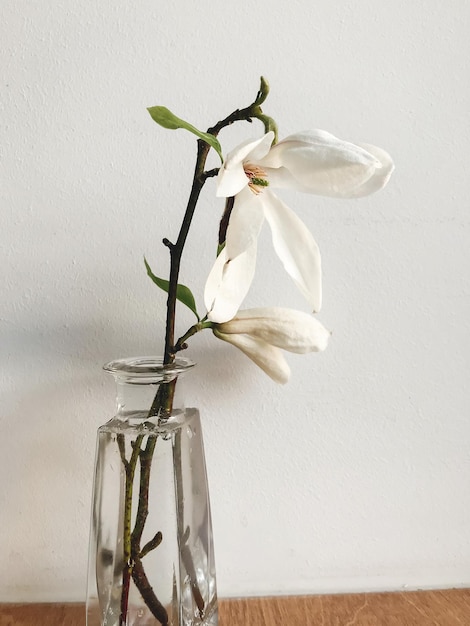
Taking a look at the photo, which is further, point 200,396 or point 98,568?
point 200,396

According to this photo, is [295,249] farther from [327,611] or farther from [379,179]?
[327,611]

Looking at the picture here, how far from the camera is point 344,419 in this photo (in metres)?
0.70

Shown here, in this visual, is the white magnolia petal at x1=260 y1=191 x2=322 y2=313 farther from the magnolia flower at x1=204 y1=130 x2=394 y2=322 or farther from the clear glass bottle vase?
the clear glass bottle vase

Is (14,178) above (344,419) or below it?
above

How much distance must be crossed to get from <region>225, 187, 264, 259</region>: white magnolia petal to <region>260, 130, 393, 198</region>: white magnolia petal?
0.04 m

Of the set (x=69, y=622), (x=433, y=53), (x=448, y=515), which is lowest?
(x=69, y=622)

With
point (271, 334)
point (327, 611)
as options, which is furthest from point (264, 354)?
point (327, 611)

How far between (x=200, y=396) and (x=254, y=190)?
0.89 feet

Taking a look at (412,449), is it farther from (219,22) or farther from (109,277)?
(219,22)

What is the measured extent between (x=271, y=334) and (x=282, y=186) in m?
0.14

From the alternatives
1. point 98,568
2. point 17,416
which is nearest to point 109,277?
point 17,416

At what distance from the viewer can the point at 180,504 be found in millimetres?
565

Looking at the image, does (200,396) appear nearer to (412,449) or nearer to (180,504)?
(180,504)

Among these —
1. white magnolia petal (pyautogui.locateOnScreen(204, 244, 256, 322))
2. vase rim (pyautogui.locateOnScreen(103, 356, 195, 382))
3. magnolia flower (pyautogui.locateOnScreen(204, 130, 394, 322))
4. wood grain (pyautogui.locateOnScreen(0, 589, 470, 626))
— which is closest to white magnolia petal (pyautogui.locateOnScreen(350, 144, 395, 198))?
magnolia flower (pyautogui.locateOnScreen(204, 130, 394, 322))
